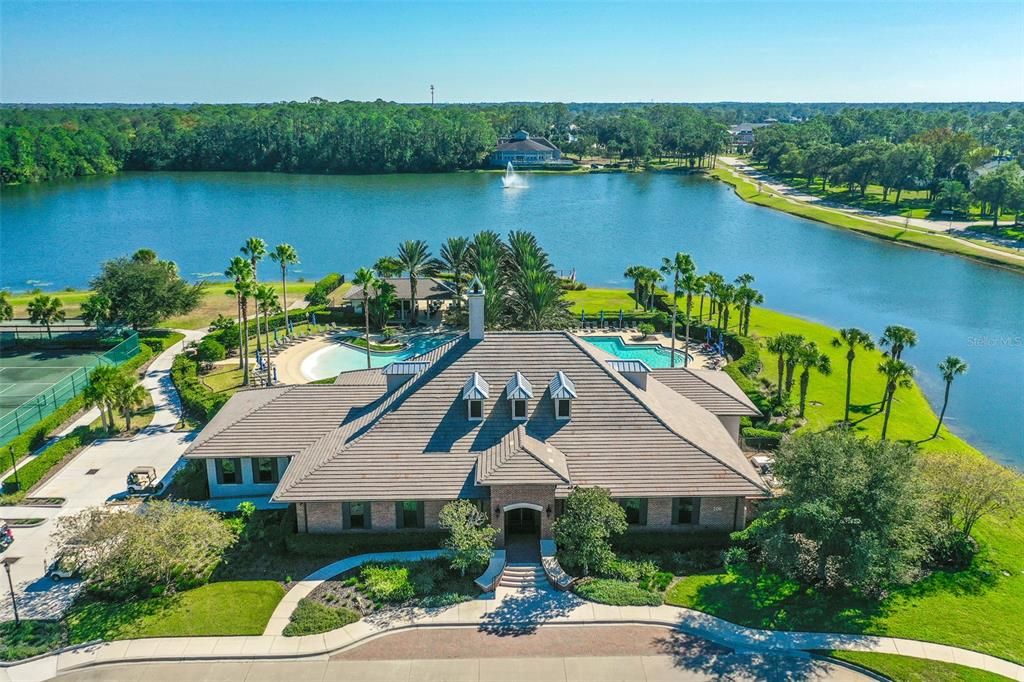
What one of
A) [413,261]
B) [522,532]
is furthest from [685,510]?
[413,261]

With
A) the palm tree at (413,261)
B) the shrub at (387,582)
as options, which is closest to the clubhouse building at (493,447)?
the shrub at (387,582)

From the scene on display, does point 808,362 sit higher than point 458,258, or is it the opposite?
point 458,258

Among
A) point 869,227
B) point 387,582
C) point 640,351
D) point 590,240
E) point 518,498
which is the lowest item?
point 387,582

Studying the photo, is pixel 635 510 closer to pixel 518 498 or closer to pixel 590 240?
pixel 518 498

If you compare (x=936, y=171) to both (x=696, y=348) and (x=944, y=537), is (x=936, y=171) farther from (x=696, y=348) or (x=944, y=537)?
(x=944, y=537)

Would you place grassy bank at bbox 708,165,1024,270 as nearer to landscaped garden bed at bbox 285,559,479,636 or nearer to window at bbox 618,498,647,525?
window at bbox 618,498,647,525

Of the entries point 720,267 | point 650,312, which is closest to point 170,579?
point 650,312
